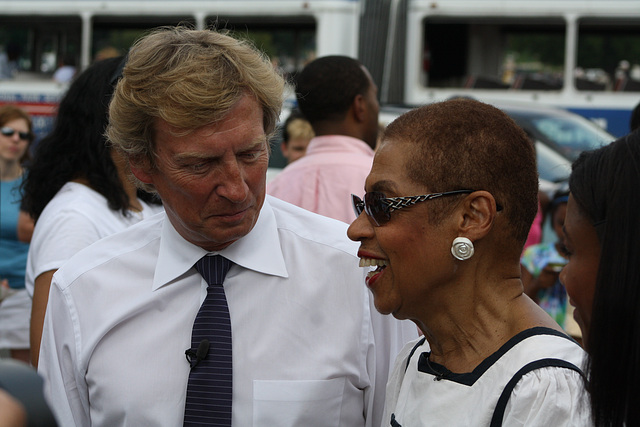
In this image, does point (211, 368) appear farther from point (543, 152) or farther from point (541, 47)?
point (541, 47)

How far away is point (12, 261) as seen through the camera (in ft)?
16.6

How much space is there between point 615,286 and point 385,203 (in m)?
0.58

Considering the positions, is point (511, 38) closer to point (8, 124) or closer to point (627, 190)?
point (8, 124)

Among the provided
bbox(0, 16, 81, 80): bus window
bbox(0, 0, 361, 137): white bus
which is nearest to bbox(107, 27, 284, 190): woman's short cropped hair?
bbox(0, 0, 361, 137): white bus

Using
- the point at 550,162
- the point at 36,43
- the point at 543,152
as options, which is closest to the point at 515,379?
the point at 550,162

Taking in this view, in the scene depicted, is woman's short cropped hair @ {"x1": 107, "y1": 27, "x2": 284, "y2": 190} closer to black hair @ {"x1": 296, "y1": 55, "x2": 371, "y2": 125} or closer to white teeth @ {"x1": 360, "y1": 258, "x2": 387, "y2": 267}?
white teeth @ {"x1": 360, "y1": 258, "x2": 387, "y2": 267}

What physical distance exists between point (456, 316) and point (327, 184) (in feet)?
7.13

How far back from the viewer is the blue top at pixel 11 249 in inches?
199

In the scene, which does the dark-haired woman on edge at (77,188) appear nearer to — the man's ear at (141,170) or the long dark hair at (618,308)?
the man's ear at (141,170)

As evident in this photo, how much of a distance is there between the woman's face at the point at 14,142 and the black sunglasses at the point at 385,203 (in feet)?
16.2

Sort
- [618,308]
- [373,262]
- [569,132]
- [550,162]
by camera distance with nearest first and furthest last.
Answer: [618,308], [373,262], [550,162], [569,132]

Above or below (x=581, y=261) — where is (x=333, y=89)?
above

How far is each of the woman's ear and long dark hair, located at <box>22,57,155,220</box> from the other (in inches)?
63.4

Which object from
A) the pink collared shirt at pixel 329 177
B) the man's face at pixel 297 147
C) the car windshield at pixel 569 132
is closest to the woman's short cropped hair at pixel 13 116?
the man's face at pixel 297 147
